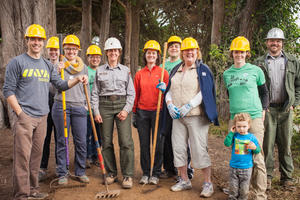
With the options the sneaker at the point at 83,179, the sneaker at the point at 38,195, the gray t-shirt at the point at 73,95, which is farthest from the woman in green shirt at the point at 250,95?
the sneaker at the point at 38,195

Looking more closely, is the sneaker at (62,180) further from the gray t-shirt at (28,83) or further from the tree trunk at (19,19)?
the tree trunk at (19,19)

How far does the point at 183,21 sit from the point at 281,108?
857 cm

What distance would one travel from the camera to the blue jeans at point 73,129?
433 centimetres

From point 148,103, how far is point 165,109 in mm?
290

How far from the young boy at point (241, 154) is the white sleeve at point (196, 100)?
0.55 m

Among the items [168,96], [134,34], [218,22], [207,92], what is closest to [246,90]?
[207,92]

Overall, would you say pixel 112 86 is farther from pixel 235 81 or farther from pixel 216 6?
pixel 216 6

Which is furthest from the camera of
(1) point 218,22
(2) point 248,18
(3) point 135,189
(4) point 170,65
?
(1) point 218,22

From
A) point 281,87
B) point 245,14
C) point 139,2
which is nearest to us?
point 281,87

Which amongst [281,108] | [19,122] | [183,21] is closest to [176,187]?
[281,108]

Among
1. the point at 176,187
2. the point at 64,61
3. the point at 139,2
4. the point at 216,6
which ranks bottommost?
the point at 176,187

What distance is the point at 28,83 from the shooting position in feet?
11.5

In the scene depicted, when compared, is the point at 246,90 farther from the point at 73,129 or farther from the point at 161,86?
the point at 73,129

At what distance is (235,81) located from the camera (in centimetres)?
382
